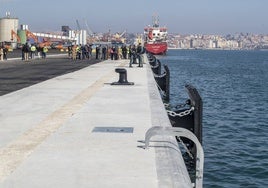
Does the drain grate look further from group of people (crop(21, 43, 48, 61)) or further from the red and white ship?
the red and white ship

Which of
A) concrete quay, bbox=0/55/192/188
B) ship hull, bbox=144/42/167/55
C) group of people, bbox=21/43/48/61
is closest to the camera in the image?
concrete quay, bbox=0/55/192/188

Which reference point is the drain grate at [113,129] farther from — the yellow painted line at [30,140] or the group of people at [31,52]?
the group of people at [31,52]

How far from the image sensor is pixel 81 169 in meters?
6.89

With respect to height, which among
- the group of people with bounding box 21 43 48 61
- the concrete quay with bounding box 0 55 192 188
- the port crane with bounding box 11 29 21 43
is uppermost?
the port crane with bounding box 11 29 21 43

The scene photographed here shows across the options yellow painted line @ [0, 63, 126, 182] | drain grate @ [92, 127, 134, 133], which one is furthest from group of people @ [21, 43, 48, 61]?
drain grate @ [92, 127, 134, 133]

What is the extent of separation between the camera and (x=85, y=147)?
8273 millimetres

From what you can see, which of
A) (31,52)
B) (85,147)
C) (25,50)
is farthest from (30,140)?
(31,52)

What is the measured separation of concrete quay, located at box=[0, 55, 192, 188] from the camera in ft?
21.1

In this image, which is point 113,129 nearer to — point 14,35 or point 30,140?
point 30,140

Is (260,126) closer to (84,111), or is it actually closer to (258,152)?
(258,152)

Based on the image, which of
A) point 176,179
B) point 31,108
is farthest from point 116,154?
point 31,108

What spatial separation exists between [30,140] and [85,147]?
47.1 inches

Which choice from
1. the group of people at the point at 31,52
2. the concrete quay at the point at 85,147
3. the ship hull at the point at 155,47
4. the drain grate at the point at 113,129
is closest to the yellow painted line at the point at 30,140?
the concrete quay at the point at 85,147

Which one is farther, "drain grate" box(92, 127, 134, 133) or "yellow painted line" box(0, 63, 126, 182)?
"drain grate" box(92, 127, 134, 133)
